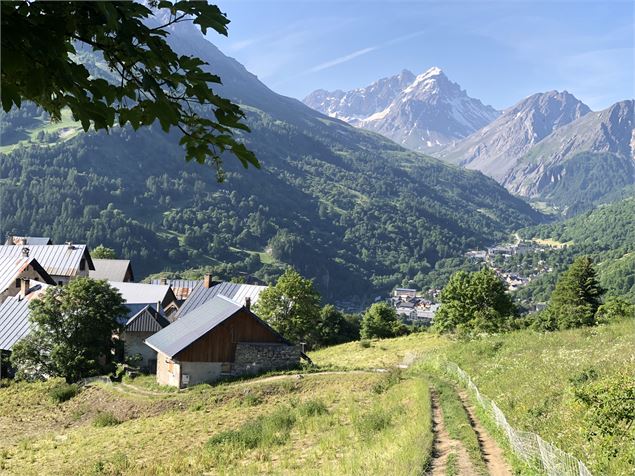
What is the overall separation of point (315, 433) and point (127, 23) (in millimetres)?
21922

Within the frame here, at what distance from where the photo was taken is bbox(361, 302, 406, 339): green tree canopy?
250ft

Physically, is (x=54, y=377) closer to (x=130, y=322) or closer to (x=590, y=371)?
(x=130, y=322)

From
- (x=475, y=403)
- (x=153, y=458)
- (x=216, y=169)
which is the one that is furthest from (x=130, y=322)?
(x=216, y=169)

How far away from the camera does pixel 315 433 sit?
2341 cm

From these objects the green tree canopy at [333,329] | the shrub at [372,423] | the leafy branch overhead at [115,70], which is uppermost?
the leafy branch overhead at [115,70]

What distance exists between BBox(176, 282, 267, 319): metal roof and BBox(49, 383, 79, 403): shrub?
23.6m

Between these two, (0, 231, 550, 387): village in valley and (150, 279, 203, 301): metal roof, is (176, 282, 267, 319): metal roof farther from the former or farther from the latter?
(150, 279, 203, 301): metal roof

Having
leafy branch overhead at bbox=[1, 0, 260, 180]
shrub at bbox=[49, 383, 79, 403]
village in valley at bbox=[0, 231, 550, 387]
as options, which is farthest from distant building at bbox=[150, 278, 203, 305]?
leafy branch overhead at bbox=[1, 0, 260, 180]

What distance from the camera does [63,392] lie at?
38.3 meters

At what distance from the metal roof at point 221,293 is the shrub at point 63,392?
77.5 feet

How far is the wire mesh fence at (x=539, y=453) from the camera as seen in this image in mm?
10500

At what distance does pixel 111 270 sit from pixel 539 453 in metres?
81.5

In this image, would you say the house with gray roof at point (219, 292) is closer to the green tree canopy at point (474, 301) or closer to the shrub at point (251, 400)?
the green tree canopy at point (474, 301)

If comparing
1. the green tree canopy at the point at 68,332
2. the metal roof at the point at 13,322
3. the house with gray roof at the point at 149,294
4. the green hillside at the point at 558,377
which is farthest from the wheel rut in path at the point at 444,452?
the house with gray roof at the point at 149,294
